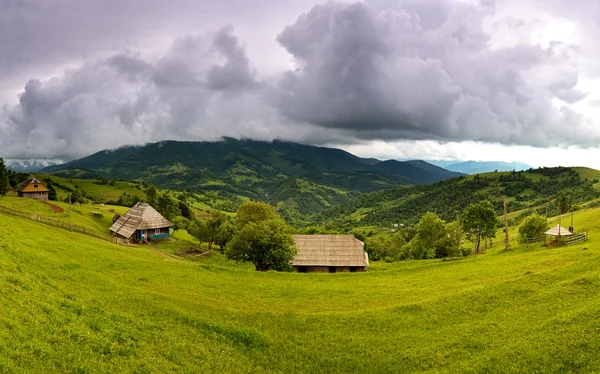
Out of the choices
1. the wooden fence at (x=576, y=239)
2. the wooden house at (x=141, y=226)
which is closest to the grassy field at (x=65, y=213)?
the wooden house at (x=141, y=226)

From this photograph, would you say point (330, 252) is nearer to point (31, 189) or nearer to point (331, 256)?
point (331, 256)

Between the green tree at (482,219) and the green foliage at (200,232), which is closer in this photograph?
the green tree at (482,219)

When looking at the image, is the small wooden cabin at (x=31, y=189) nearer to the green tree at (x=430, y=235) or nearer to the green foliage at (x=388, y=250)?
the green foliage at (x=388, y=250)

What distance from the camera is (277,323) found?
26109 mm

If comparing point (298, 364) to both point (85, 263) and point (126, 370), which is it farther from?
point (85, 263)

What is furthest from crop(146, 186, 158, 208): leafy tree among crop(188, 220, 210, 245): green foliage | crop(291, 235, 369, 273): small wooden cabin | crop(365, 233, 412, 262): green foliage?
crop(365, 233, 412, 262): green foliage

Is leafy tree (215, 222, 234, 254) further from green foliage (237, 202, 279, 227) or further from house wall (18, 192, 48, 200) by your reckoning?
house wall (18, 192, 48, 200)

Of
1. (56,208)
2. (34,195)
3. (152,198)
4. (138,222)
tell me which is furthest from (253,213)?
(34,195)

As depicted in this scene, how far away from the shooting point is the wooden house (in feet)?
275

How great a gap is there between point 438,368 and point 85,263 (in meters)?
38.3

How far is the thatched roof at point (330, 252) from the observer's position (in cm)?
6844

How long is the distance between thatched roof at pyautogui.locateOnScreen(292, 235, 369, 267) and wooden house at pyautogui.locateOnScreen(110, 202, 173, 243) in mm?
40373

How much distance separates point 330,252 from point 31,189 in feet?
368

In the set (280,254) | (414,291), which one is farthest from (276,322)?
(280,254)
